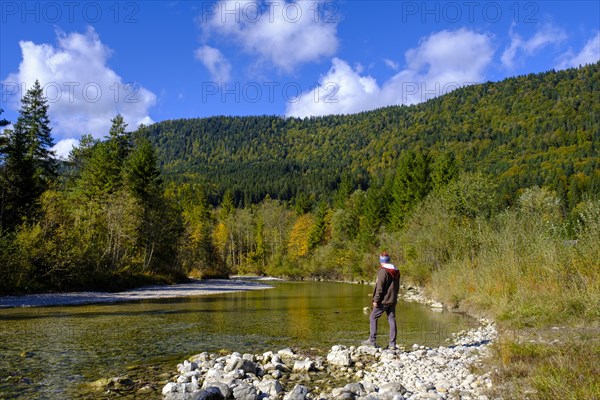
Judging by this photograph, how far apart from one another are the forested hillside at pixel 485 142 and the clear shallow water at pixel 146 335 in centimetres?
6851

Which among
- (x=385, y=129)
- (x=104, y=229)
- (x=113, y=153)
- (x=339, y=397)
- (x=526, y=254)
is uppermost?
(x=385, y=129)

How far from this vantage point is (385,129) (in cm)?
17225

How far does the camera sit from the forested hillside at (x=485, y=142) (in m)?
104

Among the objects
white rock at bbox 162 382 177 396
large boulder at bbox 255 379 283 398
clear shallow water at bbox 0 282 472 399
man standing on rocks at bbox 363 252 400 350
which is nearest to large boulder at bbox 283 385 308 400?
large boulder at bbox 255 379 283 398

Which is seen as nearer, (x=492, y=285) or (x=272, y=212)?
(x=492, y=285)

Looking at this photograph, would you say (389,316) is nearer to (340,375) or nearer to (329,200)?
(340,375)

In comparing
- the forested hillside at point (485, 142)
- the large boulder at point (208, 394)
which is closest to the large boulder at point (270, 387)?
the large boulder at point (208, 394)

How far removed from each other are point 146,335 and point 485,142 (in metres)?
127

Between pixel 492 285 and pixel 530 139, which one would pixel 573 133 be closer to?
pixel 530 139

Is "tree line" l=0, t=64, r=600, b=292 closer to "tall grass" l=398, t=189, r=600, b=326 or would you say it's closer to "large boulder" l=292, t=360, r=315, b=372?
"tall grass" l=398, t=189, r=600, b=326

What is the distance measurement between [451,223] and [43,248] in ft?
89.2

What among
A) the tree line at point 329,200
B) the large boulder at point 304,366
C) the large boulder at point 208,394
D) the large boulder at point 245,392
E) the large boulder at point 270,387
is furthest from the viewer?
the tree line at point 329,200

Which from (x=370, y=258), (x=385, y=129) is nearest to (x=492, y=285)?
(x=370, y=258)

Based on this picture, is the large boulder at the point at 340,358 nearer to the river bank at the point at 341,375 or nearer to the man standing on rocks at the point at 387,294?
the river bank at the point at 341,375
